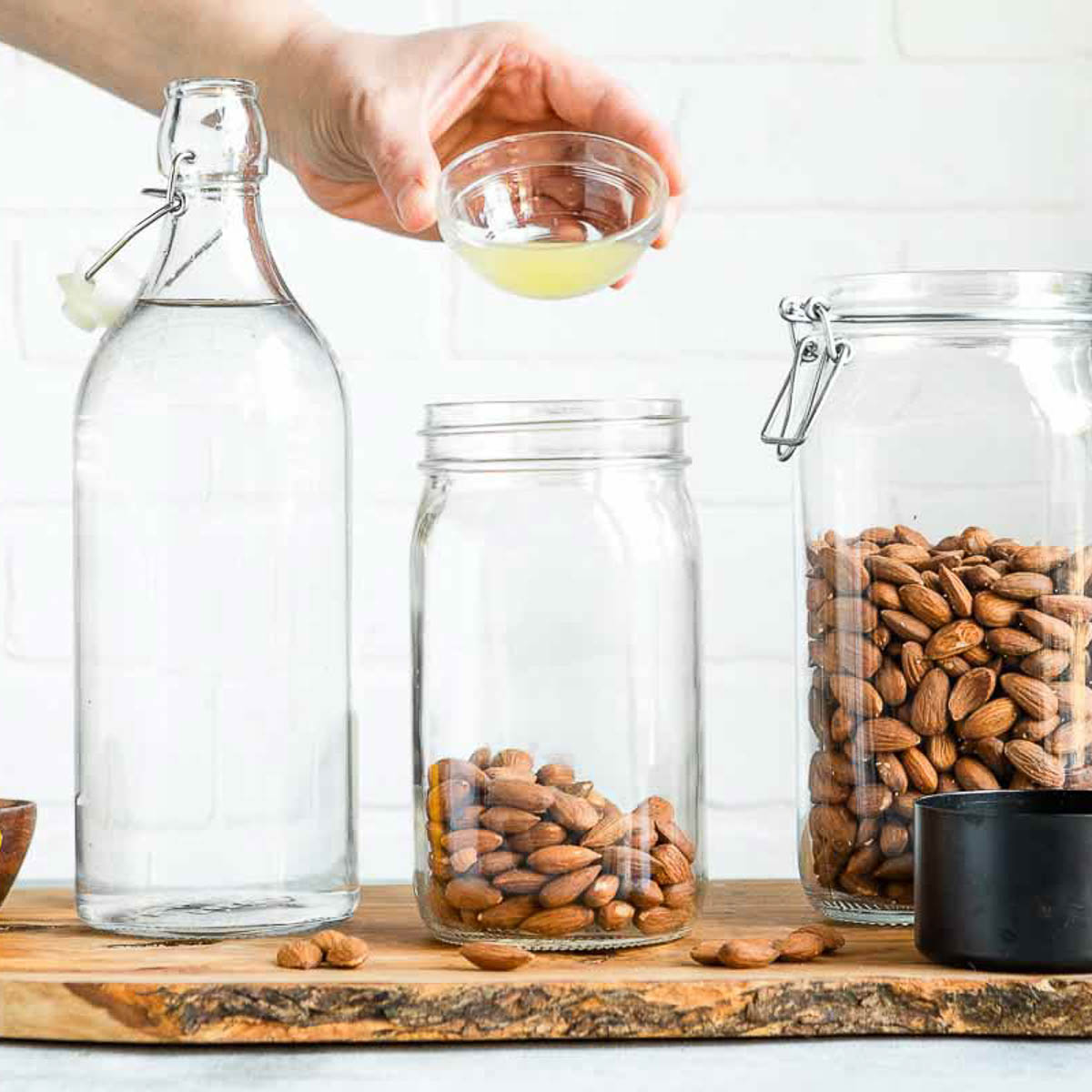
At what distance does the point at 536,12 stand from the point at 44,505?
1.86ft

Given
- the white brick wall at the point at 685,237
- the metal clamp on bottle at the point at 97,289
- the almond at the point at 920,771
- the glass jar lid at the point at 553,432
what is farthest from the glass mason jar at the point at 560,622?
the white brick wall at the point at 685,237

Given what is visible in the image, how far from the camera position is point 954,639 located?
0.84m

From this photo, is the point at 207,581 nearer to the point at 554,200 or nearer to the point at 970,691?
the point at 554,200

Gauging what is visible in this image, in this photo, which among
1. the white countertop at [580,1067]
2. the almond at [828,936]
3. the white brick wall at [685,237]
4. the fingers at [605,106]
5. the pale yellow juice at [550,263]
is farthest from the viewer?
the white brick wall at [685,237]

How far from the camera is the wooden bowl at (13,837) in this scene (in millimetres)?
859

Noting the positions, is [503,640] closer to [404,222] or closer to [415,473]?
[404,222]

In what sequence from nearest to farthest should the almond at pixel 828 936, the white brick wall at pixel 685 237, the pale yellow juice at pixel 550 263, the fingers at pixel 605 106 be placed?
1. the almond at pixel 828 936
2. the pale yellow juice at pixel 550 263
3. the fingers at pixel 605 106
4. the white brick wall at pixel 685 237

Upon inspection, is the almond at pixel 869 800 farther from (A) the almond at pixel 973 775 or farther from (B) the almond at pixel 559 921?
(B) the almond at pixel 559 921

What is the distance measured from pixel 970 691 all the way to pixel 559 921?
220 mm

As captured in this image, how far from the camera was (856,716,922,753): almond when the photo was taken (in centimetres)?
85

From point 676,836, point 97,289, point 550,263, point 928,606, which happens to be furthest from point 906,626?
point 97,289

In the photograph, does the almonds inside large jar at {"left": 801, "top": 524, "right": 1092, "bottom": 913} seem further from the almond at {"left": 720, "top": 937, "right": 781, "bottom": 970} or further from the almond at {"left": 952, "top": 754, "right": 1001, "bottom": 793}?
the almond at {"left": 720, "top": 937, "right": 781, "bottom": 970}

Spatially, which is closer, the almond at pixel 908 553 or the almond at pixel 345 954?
the almond at pixel 345 954

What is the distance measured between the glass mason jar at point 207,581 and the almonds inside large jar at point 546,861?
3.2 inches
